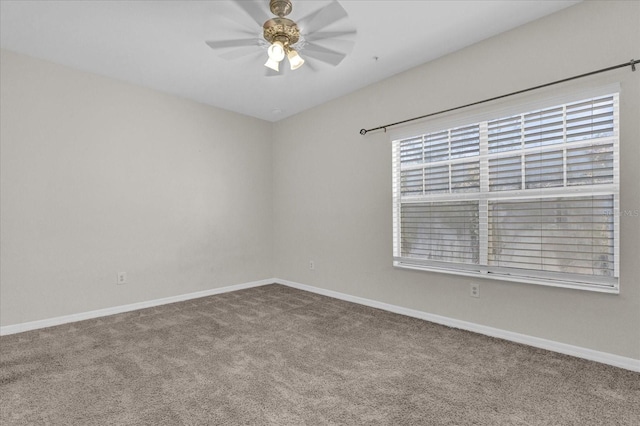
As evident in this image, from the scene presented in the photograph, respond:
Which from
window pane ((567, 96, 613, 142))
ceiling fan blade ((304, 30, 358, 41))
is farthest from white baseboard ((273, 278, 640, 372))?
ceiling fan blade ((304, 30, 358, 41))

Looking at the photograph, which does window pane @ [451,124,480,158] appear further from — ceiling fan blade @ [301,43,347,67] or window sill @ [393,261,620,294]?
ceiling fan blade @ [301,43,347,67]

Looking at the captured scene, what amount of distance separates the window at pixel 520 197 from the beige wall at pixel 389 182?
11 cm

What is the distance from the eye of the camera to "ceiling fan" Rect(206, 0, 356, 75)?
85.4 inches

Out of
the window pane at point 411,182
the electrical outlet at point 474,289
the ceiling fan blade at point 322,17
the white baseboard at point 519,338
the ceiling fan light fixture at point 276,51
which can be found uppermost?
the ceiling fan blade at point 322,17

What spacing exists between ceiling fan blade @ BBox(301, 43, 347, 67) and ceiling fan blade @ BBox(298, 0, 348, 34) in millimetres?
138

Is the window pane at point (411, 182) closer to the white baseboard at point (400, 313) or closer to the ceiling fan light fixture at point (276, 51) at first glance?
the white baseboard at point (400, 313)

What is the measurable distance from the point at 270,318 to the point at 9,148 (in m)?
2.92

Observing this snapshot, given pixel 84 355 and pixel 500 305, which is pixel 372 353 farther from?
pixel 84 355

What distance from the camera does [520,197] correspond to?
263 cm

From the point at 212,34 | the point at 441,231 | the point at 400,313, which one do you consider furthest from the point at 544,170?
the point at 212,34

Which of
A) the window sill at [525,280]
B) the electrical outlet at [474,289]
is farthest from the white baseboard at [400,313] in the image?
the window sill at [525,280]

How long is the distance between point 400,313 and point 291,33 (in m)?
2.83

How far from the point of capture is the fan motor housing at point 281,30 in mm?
2178

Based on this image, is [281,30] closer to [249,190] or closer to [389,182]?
[389,182]
